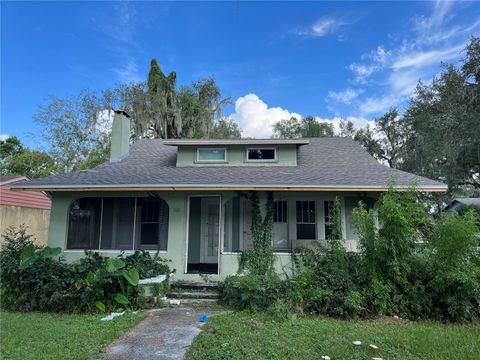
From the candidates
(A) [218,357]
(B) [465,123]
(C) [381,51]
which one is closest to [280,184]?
(A) [218,357]

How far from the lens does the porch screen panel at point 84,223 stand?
9.05 meters

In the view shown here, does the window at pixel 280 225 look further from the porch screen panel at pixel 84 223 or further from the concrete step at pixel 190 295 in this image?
the porch screen panel at pixel 84 223

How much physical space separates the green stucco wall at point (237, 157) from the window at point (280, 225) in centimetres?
179

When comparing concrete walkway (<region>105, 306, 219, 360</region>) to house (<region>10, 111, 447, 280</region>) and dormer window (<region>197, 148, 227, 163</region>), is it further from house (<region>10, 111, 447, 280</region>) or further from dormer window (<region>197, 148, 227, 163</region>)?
dormer window (<region>197, 148, 227, 163</region>)

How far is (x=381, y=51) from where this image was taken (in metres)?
13.0

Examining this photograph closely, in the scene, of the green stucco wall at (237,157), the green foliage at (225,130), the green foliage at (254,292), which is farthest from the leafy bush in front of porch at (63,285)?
the green foliage at (225,130)

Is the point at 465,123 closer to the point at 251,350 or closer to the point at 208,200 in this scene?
the point at 208,200

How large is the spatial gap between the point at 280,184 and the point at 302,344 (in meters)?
4.11

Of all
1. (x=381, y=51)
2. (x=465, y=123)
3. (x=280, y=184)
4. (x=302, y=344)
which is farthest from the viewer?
(x=465, y=123)

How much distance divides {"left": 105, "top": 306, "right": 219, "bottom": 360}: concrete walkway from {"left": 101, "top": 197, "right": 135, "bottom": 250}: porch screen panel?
13.3ft

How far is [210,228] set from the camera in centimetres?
977

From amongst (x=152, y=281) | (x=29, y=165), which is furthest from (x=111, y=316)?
(x=29, y=165)

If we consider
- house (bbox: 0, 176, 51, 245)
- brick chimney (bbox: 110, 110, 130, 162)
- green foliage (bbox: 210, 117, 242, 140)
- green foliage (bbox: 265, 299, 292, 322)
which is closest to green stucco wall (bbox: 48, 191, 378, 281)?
green foliage (bbox: 265, 299, 292, 322)

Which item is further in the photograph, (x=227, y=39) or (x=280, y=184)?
(x=227, y=39)
